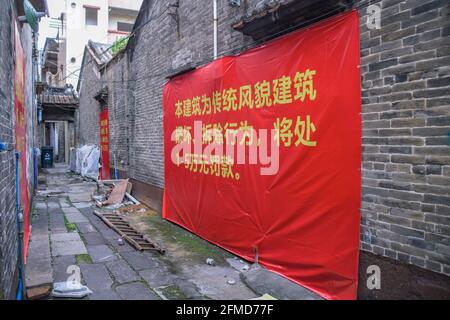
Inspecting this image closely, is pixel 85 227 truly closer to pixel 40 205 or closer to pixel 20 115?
pixel 20 115

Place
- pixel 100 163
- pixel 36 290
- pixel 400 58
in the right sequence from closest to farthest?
pixel 400 58 → pixel 36 290 → pixel 100 163

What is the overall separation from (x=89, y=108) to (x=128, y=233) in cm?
1160

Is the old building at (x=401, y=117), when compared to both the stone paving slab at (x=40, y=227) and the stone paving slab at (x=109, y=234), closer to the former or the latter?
the stone paving slab at (x=109, y=234)

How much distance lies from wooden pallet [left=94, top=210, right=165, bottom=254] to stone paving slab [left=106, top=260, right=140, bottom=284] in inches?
25.5

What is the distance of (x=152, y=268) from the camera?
5004mm

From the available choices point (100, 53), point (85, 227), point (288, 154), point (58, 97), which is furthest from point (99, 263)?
point (58, 97)

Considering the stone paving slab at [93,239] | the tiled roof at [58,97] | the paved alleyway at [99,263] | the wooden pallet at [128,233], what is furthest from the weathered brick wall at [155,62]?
the tiled roof at [58,97]

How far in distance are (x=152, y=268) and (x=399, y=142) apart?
3.42m

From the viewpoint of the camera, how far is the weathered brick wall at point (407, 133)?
286 cm

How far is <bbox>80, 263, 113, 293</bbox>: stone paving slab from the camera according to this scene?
4.31m

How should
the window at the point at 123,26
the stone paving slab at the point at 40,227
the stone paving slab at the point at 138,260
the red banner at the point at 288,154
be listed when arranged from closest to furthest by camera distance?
the red banner at the point at 288,154
the stone paving slab at the point at 138,260
the stone paving slab at the point at 40,227
the window at the point at 123,26

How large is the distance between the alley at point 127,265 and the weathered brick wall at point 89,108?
822cm
